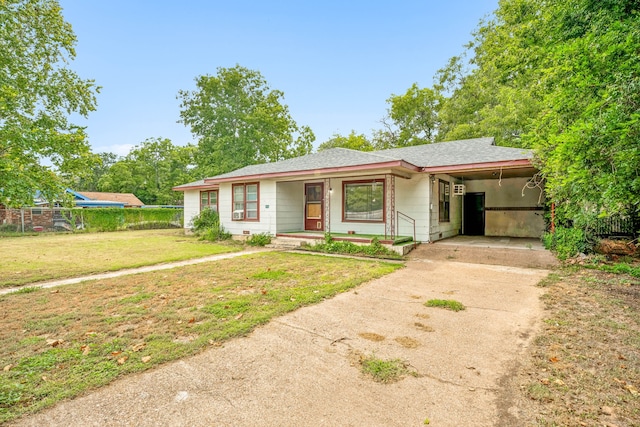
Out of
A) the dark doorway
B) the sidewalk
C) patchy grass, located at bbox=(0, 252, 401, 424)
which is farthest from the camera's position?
the dark doorway

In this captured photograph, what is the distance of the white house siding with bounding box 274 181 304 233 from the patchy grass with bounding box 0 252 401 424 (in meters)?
4.72

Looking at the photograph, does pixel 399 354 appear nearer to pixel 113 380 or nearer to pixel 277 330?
pixel 277 330

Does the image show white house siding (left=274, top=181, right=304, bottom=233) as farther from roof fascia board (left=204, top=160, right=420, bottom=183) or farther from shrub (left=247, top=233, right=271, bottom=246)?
roof fascia board (left=204, top=160, right=420, bottom=183)

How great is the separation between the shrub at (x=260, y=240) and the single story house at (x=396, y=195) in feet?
0.89

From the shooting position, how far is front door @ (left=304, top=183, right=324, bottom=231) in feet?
38.3

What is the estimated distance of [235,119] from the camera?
2838 centimetres

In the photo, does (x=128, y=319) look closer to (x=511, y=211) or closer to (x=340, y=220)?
(x=340, y=220)

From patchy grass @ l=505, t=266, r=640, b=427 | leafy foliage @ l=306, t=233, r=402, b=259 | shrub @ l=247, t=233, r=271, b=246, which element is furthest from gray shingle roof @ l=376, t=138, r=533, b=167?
shrub @ l=247, t=233, r=271, b=246

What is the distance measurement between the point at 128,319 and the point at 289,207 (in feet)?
27.0

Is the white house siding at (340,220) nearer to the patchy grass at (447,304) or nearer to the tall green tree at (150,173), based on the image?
the patchy grass at (447,304)

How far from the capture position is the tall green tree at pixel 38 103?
5867mm

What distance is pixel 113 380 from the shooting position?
2.38m

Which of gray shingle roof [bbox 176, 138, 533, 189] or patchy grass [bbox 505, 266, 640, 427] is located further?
gray shingle roof [bbox 176, 138, 533, 189]

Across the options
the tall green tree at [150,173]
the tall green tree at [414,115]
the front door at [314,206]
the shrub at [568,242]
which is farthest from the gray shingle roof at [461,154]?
the tall green tree at [150,173]
